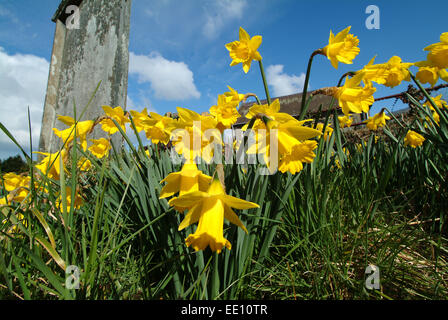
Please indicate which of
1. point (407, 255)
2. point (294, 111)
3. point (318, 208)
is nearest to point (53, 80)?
point (318, 208)

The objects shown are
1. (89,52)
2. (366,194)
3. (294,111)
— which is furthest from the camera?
(294,111)

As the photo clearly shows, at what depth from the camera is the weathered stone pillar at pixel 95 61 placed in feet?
11.9

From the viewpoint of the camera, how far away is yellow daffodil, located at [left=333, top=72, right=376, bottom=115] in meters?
1.13

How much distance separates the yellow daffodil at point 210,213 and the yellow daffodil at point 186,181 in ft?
0.26

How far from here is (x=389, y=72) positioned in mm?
1372

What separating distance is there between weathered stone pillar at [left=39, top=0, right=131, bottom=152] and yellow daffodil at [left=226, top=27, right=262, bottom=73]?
8.46 feet

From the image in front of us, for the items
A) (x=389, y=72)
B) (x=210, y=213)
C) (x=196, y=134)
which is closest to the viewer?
(x=210, y=213)

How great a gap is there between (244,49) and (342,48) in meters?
0.52

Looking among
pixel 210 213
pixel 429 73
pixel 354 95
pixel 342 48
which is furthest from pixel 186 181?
pixel 429 73

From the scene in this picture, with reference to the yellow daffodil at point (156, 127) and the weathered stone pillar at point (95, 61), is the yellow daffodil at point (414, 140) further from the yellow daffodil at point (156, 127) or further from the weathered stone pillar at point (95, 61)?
the weathered stone pillar at point (95, 61)

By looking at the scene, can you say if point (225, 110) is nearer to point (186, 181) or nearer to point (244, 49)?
point (244, 49)
